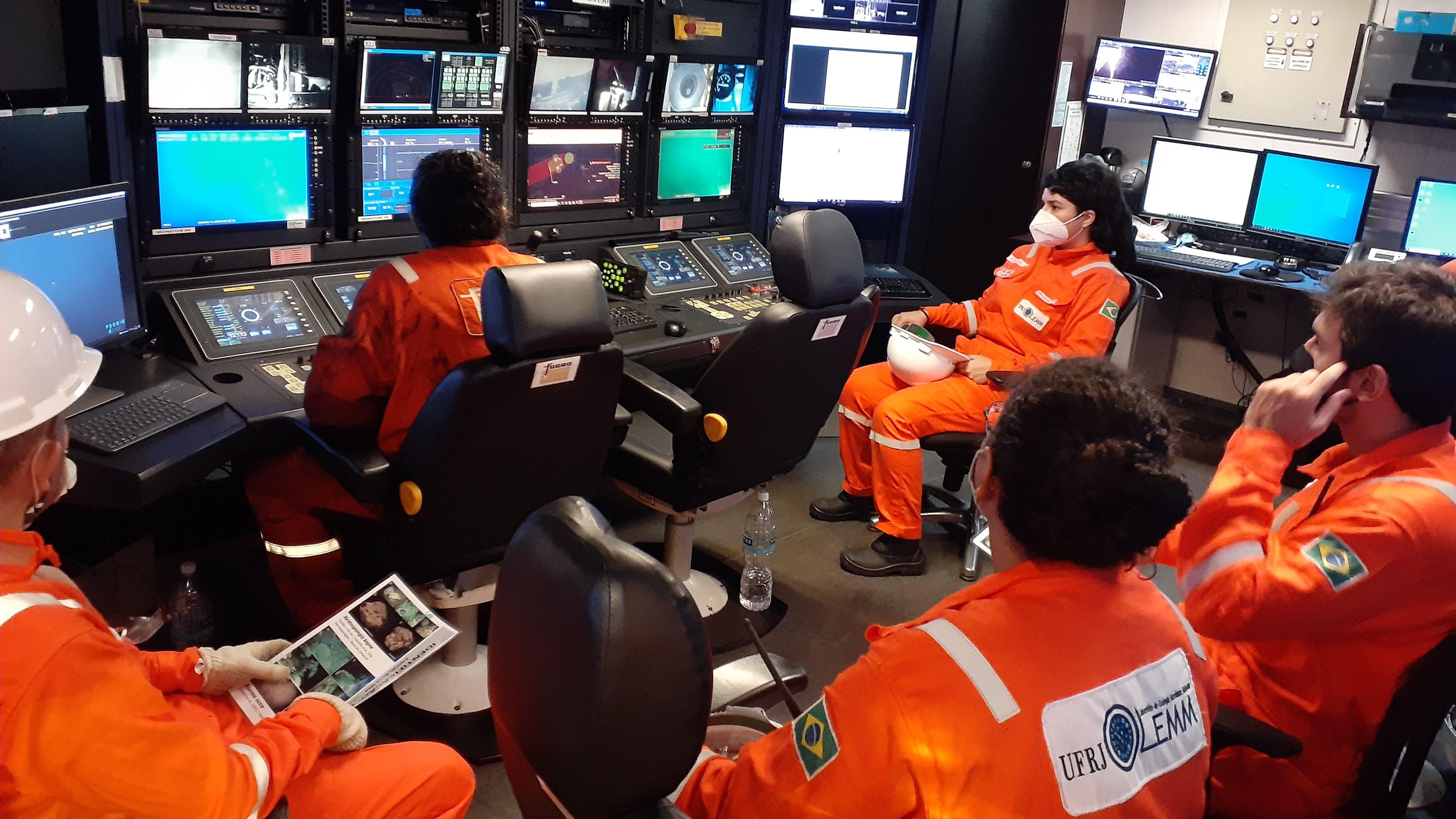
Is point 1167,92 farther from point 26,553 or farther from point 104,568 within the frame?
point 26,553

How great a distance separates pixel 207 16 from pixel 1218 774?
8.67 feet

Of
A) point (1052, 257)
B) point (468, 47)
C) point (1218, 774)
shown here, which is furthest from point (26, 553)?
point (1052, 257)

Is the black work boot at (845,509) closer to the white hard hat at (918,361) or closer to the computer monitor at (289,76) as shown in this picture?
the white hard hat at (918,361)

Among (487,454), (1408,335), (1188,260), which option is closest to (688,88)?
(487,454)

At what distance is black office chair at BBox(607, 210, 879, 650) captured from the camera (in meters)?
2.60

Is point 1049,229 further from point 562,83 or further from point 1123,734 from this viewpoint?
point 1123,734

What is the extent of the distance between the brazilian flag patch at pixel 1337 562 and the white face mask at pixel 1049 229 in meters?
1.95

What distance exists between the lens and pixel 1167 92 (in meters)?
4.85

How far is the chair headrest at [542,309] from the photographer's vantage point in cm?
206

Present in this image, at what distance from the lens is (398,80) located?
118 inches

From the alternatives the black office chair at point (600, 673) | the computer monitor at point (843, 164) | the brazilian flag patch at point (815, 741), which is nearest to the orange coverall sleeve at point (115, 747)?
the black office chair at point (600, 673)

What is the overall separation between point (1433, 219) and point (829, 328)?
9.47ft

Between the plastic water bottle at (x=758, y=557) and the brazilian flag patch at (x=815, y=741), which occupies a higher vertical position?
the brazilian flag patch at (x=815, y=741)

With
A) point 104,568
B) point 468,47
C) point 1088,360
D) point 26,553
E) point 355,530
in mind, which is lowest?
point 104,568
